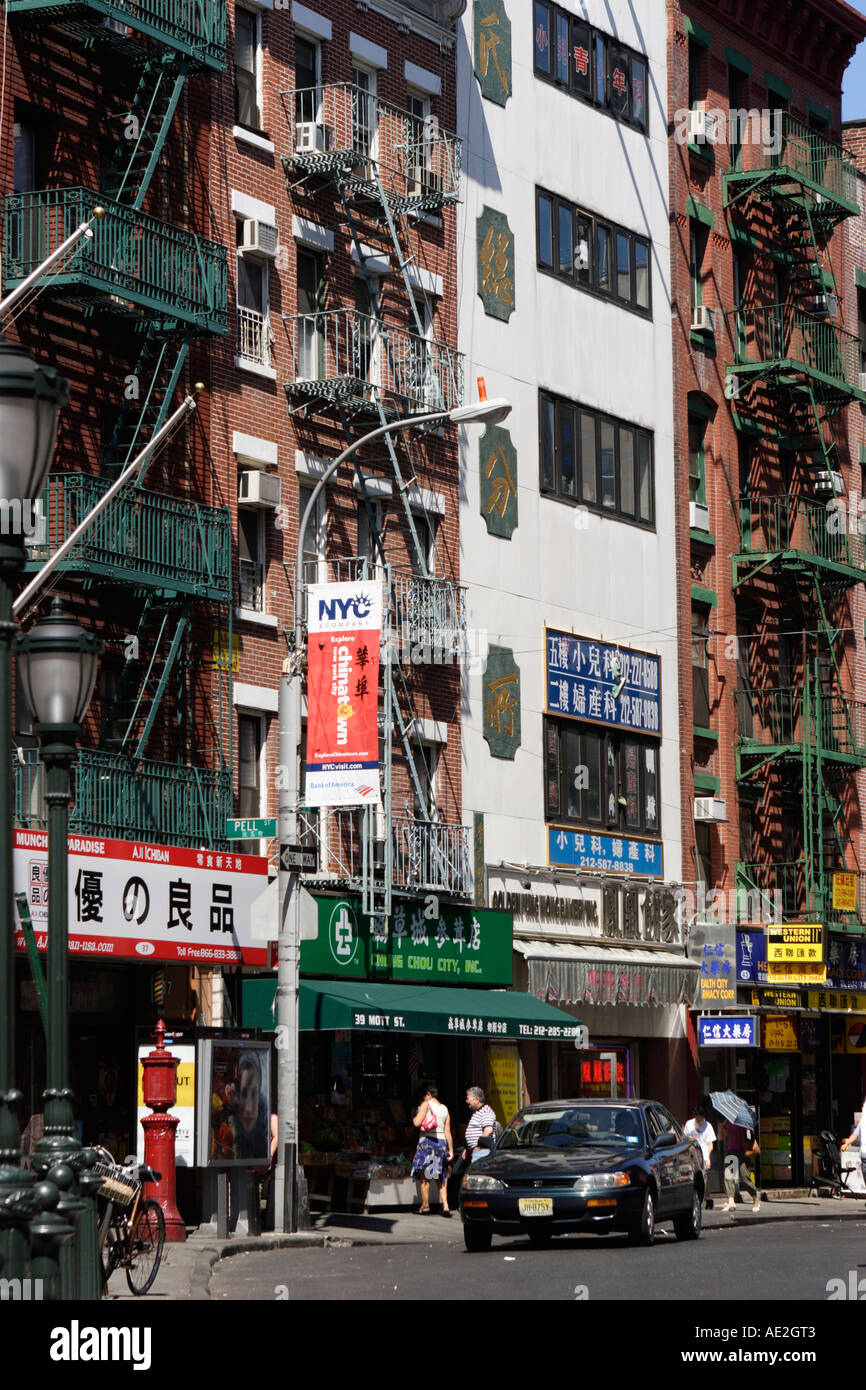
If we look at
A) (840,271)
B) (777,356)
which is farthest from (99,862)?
(840,271)

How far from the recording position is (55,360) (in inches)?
1114

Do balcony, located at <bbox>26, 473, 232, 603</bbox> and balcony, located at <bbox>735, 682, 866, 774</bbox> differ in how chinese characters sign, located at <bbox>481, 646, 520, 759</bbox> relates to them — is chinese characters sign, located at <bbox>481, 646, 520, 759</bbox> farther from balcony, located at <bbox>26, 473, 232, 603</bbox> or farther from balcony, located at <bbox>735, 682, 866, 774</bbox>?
balcony, located at <bbox>735, 682, 866, 774</bbox>

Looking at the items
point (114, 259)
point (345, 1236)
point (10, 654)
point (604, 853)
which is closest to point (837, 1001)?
point (604, 853)

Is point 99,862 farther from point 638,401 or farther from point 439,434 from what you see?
point 638,401

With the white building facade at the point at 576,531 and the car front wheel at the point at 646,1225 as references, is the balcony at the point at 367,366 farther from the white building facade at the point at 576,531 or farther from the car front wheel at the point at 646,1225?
the car front wheel at the point at 646,1225

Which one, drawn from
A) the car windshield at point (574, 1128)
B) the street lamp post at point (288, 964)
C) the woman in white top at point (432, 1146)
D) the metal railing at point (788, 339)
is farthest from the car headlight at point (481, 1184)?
the metal railing at point (788, 339)

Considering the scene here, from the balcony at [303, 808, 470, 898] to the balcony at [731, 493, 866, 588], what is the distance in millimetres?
12502

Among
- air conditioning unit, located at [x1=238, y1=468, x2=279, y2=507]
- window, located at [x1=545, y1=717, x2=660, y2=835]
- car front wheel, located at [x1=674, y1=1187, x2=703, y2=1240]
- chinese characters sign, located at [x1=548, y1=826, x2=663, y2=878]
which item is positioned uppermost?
air conditioning unit, located at [x1=238, y1=468, x2=279, y2=507]

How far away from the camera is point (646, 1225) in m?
23.1

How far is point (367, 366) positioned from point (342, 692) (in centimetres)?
728

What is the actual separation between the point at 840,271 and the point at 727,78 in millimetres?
6114

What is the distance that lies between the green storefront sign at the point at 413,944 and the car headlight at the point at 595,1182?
9.06 metres

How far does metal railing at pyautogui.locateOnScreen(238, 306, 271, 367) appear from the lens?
106 ft

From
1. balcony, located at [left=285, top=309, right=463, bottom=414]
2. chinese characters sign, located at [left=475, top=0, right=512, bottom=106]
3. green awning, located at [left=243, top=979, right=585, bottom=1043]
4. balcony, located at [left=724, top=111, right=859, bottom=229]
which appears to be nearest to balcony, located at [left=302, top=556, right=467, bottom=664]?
balcony, located at [left=285, top=309, right=463, bottom=414]
